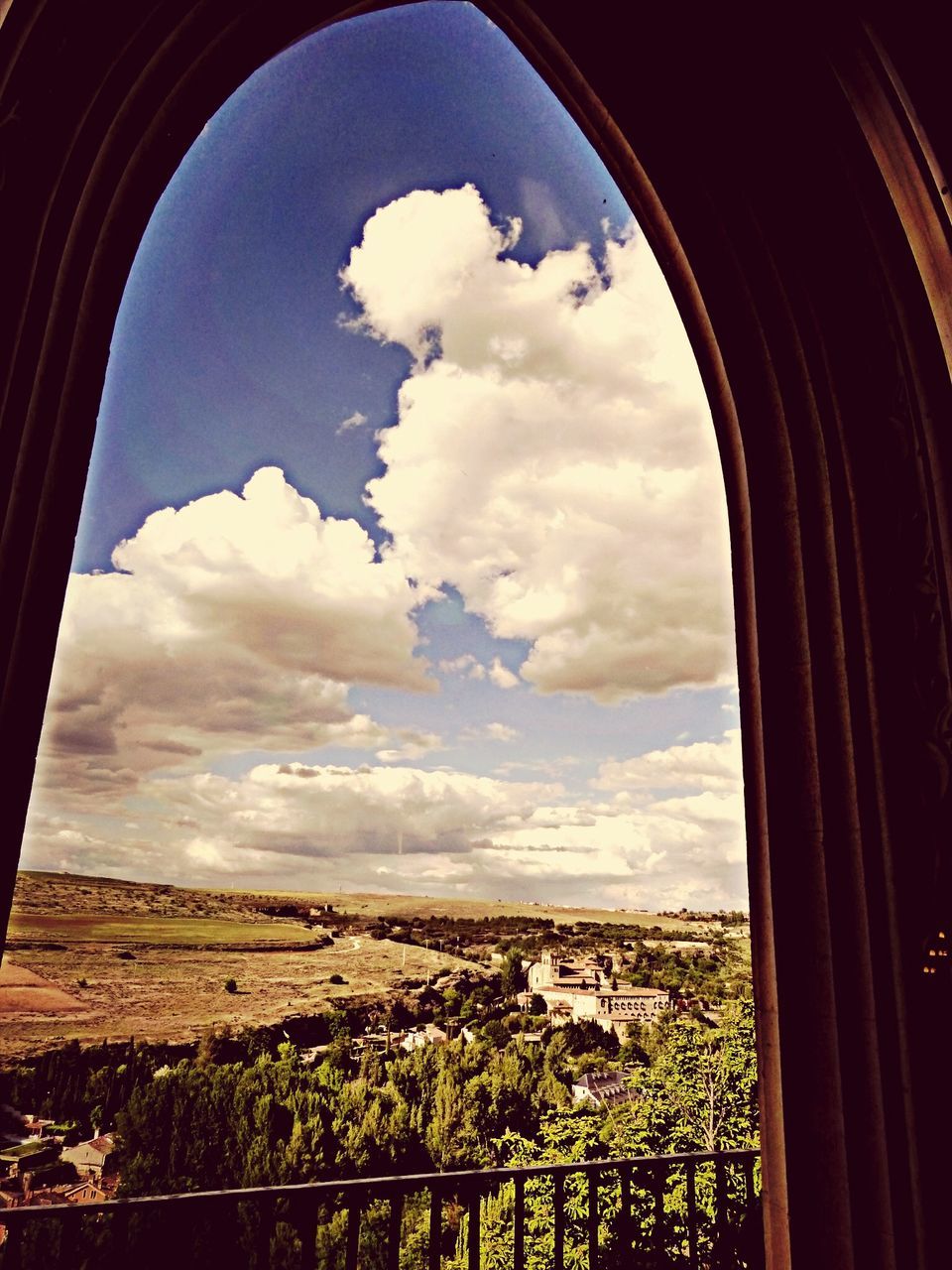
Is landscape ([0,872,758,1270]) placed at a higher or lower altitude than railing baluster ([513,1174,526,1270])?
lower

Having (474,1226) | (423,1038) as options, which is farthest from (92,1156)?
(474,1226)

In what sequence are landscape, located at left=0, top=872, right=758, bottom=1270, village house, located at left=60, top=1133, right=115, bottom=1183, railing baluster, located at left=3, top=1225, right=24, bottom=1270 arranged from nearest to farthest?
railing baluster, located at left=3, top=1225, right=24, bottom=1270, village house, located at left=60, top=1133, right=115, bottom=1183, landscape, located at left=0, top=872, right=758, bottom=1270

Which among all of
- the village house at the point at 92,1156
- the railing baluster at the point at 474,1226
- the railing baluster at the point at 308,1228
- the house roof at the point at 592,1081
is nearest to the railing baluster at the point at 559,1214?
the railing baluster at the point at 474,1226

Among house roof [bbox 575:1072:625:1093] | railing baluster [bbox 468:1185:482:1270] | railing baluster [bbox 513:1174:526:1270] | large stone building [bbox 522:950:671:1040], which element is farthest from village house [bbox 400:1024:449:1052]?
railing baluster [bbox 513:1174:526:1270]

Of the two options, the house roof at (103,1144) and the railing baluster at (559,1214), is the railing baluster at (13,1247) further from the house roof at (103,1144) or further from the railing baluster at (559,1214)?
the house roof at (103,1144)

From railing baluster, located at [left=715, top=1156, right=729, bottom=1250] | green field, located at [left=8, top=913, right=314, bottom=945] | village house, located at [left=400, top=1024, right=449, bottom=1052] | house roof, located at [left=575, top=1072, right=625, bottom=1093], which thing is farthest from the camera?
house roof, located at [left=575, top=1072, right=625, bottom=1093]

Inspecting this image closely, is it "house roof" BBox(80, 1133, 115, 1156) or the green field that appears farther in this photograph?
the green field

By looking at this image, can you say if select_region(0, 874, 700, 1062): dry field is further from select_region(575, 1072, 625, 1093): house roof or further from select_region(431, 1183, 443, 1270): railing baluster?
select_region(431, 1183, 443, 1270): railing baluster
